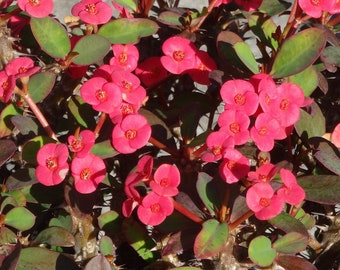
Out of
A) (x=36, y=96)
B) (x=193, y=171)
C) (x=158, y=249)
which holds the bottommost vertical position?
(x=158, y=249)

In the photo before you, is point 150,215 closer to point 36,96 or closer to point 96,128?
point 96,128

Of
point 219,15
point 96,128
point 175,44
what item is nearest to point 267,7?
point 219,15

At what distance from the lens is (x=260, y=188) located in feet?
3.42

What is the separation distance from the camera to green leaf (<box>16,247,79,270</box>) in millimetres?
1212

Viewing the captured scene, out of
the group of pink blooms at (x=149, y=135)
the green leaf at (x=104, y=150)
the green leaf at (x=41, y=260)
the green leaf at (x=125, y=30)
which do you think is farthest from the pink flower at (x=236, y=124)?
the green leaf at (x=41, y=260)

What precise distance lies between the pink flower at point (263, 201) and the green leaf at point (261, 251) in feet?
0.44

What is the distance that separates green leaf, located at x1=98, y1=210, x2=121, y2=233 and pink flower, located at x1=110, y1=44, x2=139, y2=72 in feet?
1.01

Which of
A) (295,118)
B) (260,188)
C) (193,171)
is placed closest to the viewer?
(260,188)

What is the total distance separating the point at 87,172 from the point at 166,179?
0.53 ft

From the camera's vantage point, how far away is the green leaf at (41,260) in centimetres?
121

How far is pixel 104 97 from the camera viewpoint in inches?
44.4

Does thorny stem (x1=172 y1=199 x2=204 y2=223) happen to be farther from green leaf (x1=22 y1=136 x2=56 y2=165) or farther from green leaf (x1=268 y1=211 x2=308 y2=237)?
green leaf (x1=22 y1=136 x2=56 y2=165)

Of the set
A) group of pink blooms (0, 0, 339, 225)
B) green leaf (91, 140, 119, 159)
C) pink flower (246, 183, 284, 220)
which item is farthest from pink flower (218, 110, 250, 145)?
green leaf (91, 140, 119, 159)

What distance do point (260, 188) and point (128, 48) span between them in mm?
449
